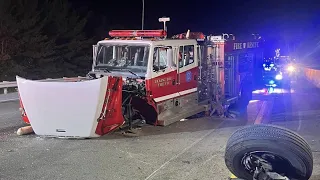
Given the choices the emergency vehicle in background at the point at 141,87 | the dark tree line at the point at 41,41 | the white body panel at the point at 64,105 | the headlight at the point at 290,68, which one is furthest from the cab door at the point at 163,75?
the dark tree line at the point at 41,41

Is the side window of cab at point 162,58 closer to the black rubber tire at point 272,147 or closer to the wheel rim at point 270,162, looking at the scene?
the black rubber tire at point 272,147

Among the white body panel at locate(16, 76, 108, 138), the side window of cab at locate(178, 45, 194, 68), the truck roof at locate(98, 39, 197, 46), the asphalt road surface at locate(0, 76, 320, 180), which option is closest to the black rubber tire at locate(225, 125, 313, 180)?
the asphalt road surface at locate(0, 76, 320, 180)

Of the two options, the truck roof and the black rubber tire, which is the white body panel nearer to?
the truck roof

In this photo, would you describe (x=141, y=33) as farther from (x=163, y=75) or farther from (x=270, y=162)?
(x=270, y=162)

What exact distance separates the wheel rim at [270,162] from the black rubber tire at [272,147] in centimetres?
4

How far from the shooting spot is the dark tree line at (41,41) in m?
26.9

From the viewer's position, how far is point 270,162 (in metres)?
4.39

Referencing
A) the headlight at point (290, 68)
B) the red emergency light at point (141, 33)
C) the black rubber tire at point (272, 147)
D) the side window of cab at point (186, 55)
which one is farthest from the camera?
the headlight at point (290, 68)

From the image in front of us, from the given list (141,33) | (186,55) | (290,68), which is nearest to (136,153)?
(141,33)

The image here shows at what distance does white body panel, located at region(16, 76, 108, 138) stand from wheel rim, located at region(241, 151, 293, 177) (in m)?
4.76

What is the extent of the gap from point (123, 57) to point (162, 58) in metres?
0.97

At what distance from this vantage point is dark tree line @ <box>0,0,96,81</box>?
88.1 ft

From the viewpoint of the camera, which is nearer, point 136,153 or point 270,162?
point 270,162

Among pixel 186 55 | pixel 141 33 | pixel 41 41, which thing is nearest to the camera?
pixel 141 33
